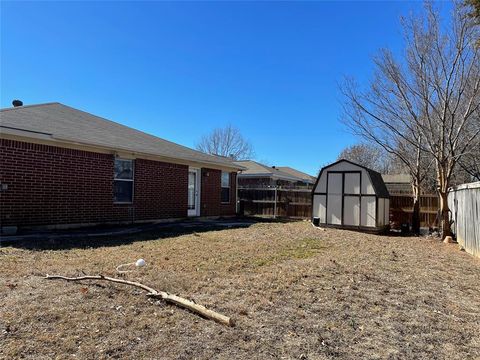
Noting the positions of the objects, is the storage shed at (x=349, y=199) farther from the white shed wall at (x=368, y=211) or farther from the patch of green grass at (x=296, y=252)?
the patch of green grass at (x=296, y=252)

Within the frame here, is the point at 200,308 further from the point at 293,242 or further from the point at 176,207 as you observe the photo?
the point at 176,207

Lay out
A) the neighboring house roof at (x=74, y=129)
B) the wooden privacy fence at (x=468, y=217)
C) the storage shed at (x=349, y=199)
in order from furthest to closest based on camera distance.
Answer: the storage shed at (x=349, y=199)
the neighboring house roof at (x=74, y=129)
the wooden privacy fence at (x=468, y=217)

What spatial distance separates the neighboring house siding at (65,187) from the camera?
9.38 m

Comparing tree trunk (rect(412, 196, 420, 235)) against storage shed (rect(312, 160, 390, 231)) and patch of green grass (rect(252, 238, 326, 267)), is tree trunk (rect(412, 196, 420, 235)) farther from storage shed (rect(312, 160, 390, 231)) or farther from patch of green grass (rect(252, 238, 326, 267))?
patch of green grass (rect(252, 238, 326, 267))

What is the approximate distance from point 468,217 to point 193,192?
32.6ft

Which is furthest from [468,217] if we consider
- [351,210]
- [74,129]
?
[74,129]

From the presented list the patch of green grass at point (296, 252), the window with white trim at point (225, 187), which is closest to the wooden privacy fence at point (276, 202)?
the window with white trim at point (225, 187)

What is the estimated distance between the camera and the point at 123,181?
1237 cm

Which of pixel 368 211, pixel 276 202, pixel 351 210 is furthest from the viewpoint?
pixel 276 202

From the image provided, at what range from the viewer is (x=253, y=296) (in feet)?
15.7

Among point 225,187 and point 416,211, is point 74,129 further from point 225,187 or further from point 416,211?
point 416,211

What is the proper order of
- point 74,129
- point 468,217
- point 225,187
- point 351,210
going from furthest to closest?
1. point 225,187
2. point 351,210
3. point 74,129
4. point 468,217

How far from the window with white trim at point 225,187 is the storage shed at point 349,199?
4938mm

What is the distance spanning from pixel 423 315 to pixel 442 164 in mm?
8470
